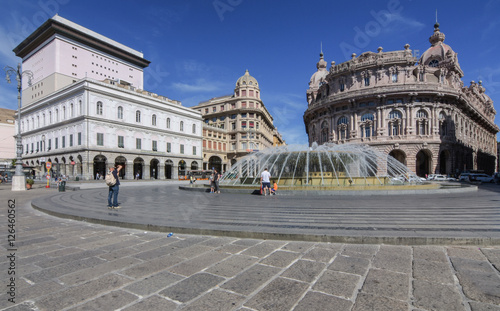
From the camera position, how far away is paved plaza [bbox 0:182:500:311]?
2566 millimetres

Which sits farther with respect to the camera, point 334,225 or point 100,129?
point 100,129

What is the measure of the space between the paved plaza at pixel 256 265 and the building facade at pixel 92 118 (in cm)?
3509

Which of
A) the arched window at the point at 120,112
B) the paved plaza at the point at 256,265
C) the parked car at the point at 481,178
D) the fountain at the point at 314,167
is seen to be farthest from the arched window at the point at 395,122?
the arched window at the point at 120,112

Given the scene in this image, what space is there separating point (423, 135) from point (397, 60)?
502 inches

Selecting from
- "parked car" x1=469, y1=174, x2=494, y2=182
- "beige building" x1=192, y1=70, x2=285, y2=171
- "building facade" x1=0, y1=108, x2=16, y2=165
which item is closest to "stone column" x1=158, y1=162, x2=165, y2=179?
"beige building" x1=192, y1=70, x2=285, y2=171

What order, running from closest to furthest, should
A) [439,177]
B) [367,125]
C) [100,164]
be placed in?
1. [439,177]
2. [100,164]
3. [367,125]

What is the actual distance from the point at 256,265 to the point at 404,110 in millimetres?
44804

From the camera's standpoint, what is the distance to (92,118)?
3528cm

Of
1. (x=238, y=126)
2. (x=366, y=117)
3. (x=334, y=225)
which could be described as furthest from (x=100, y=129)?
(x=366, y=117)

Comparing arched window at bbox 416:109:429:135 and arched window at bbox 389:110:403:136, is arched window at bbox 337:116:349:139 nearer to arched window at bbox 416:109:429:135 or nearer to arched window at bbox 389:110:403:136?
arched window at bbox 389:110:403:136

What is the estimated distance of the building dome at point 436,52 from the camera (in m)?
51.1

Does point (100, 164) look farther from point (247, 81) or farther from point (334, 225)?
point (334, 225)

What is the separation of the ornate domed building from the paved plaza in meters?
38.8

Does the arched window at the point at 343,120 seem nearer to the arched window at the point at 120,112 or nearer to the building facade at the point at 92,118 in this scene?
the building facade at the point at 92,118
